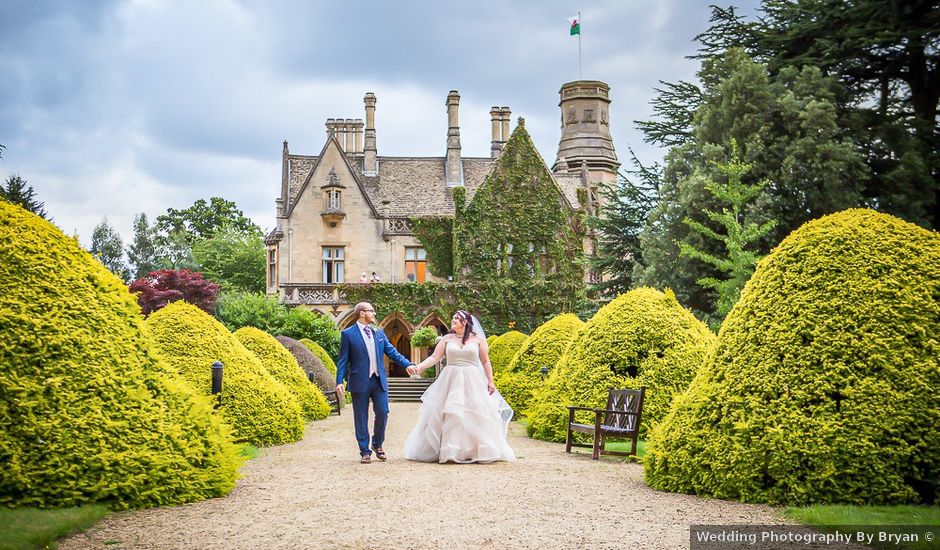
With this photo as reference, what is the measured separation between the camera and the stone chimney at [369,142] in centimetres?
4575

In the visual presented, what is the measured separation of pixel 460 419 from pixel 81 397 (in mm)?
4825

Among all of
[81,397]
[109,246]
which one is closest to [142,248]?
[109,246]

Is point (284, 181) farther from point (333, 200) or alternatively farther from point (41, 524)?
point (41, 524)

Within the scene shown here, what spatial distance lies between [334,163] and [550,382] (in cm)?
3056

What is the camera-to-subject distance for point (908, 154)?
22.5 meters

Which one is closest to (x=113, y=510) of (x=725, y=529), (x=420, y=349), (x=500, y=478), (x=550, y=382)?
(x=500, y=478)

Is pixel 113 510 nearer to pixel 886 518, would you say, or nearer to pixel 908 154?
pixel 886 518

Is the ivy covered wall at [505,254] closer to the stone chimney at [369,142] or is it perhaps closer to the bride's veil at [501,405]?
the stone chimney at [369,142]

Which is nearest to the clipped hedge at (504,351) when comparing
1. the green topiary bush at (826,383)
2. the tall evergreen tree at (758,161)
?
the tall evergreen tree at (758,161)

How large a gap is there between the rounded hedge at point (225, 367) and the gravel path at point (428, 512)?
243 centimetres

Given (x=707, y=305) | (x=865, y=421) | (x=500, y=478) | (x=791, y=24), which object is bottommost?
(x=500, y=478)

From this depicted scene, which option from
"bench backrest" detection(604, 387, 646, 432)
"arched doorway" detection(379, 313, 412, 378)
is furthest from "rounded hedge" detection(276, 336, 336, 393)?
"arched doorway" detection(379, 313, 412, 378)

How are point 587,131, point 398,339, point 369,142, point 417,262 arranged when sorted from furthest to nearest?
1. point 587,131
2. point 369,142
3. point 398,339
4. point 417,262

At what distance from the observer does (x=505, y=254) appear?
42.1m
